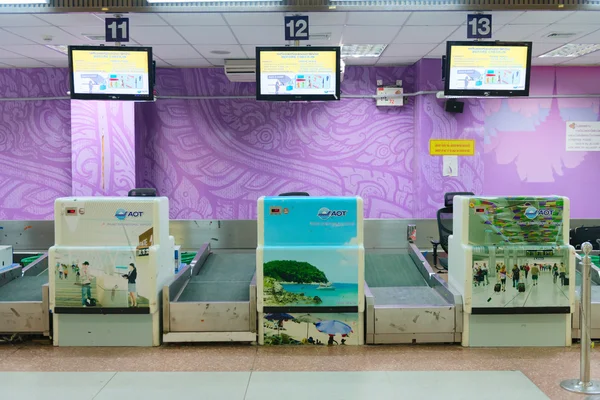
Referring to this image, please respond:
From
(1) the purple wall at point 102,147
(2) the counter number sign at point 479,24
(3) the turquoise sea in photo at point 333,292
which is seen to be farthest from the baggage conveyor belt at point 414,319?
(1) the purple wall at point 102,147

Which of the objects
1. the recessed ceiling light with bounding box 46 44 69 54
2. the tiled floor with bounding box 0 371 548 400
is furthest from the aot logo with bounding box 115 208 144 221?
the recessed ceiling light with bounding box 46 44 69 54

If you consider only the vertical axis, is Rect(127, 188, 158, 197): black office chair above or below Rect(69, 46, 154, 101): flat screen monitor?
below

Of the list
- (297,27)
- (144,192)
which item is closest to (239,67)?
(144,192)

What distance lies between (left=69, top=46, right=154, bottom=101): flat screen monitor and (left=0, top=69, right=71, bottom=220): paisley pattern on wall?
3468 mm

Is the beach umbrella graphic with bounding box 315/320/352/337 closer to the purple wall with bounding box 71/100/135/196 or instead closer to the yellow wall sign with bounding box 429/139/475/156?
the yellow wall sign with bounding box 429/139/475/156

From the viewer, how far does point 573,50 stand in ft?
25.6

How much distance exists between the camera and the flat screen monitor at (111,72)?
5723mm

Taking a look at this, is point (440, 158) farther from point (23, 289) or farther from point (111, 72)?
point (23, 289)

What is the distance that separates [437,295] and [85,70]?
4.26 m

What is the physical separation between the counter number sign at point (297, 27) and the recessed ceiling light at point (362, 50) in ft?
6.15

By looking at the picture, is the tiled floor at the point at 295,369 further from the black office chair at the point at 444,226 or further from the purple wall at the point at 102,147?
the purple wall at the point at 102,147

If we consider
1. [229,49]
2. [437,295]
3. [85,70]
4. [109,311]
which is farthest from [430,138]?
[109,311]

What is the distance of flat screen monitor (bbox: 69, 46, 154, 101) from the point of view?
5.72 m

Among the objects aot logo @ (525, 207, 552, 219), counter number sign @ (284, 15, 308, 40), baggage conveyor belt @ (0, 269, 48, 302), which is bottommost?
baggage conveyor belt @ (0, 269, 48, 302)
